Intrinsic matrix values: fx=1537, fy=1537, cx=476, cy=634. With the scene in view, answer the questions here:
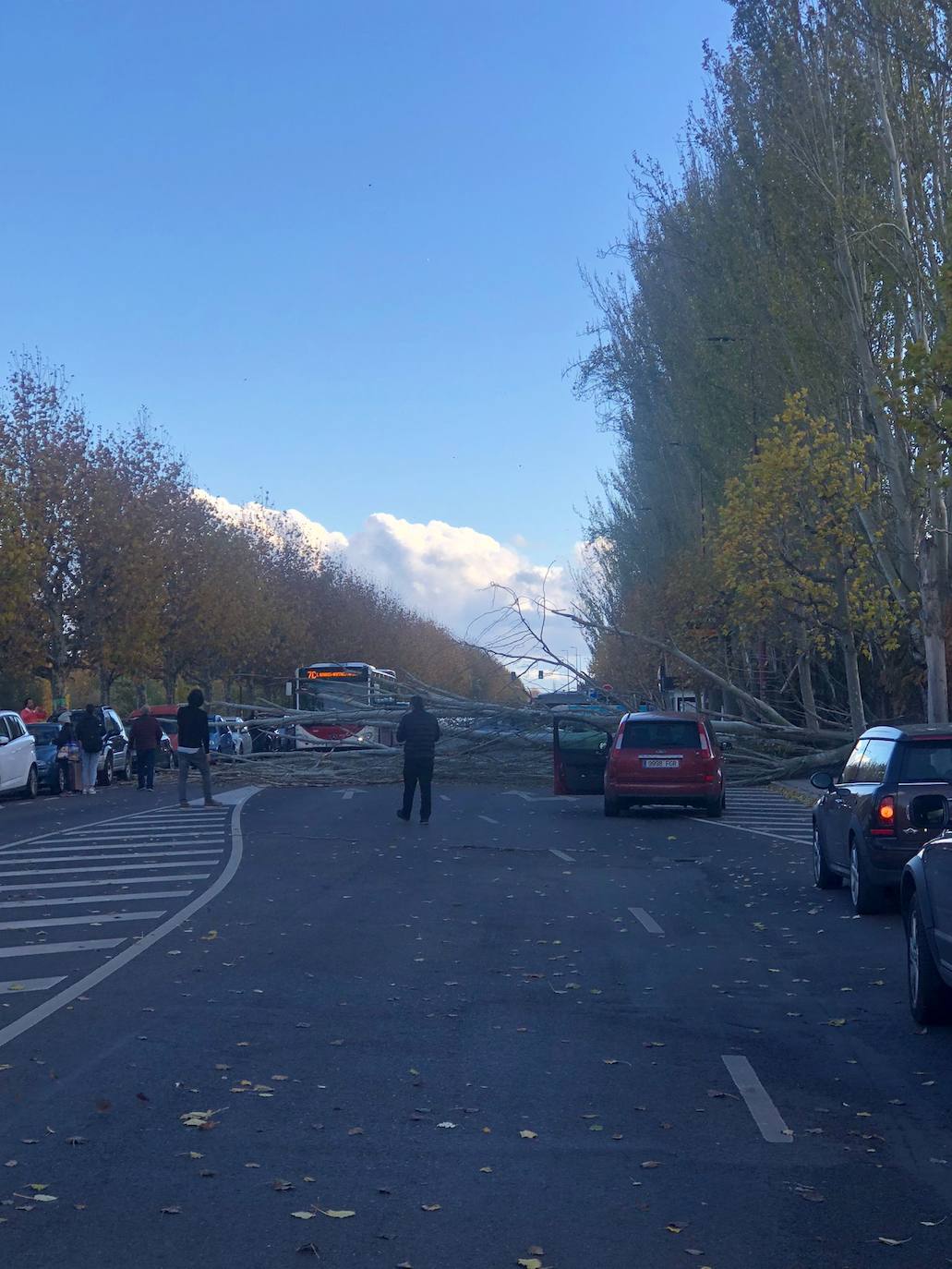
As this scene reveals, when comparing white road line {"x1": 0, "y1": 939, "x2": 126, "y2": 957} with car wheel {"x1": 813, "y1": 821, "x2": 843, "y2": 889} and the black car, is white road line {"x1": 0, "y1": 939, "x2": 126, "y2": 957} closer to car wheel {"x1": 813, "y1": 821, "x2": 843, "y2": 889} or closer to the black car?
the black car

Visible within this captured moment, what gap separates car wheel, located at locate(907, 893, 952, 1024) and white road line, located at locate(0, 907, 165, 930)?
20.4 feet

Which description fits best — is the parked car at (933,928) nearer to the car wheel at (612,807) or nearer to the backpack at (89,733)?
the car wheel at (612,807)

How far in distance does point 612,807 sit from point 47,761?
14.4 m

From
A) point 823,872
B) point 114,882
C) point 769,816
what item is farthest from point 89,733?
point 823,872

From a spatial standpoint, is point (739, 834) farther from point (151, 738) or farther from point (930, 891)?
point (151, 738)

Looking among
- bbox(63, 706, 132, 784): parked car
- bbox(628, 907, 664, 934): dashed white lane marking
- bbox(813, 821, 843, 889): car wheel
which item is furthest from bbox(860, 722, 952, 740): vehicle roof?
bbox(63, 706, 132, 784): parked car

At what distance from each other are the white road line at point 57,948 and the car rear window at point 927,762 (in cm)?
615

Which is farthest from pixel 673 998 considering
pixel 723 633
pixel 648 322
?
pixel 648 322

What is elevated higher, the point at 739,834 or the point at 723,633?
the point at 723,633

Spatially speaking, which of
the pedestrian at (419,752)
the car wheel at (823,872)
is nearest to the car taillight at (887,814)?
the car wheel at (823,872)

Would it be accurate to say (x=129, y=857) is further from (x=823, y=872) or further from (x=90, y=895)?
(x=823, y=872)

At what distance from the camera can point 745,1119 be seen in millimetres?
6316

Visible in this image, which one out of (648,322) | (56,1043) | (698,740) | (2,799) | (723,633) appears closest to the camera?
(56,1043)

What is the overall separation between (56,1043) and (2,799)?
A: 25.4 metres
